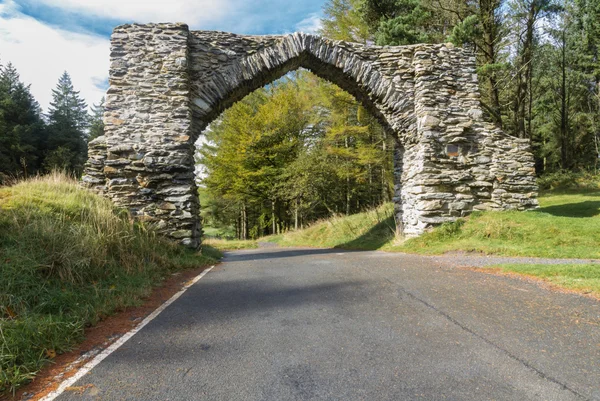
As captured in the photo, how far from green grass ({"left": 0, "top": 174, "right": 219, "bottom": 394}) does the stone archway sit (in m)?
1.68

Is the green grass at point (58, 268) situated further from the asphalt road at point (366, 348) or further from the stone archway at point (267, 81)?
the stone archway at point (267, 81)

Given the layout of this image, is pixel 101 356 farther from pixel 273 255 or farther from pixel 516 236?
pixel 516 236

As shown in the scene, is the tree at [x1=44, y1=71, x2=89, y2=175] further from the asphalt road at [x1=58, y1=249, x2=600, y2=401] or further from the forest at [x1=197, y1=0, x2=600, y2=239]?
the asphalt road at [x1=58, y1=249, x2=600, y2=401]

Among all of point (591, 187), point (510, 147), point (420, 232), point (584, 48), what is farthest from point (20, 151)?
point (584, 48)

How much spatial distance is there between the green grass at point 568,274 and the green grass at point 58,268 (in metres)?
5.60

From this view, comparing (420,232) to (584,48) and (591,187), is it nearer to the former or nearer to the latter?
(591,187)

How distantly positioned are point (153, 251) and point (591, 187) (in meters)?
24.3

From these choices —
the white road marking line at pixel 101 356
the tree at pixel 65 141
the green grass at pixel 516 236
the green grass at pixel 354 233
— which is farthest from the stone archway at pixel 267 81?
the tree at pixel 65 141

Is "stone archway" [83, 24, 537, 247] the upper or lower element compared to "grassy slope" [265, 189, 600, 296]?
upper

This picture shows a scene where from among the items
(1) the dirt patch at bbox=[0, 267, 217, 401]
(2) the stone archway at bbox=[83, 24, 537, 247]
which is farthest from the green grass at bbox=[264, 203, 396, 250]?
(1) the dirt patch at bbox=[0, 267, 217, 401]

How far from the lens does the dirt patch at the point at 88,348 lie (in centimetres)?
214

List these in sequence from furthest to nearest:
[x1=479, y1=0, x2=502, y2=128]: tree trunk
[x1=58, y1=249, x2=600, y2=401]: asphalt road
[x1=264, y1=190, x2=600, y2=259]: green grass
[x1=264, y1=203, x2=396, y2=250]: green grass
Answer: [x1=479, y1=0, x2=502, y2=128]: tree trunk
[x1=264, y1=203, x2=396, y2=250]: green grass
[x1=264, y1=190, x2=600, y2=259]: green grass
[x1=58, y1=249, x2=600, y2=401]: asphalt road

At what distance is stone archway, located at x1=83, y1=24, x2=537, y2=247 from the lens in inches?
344

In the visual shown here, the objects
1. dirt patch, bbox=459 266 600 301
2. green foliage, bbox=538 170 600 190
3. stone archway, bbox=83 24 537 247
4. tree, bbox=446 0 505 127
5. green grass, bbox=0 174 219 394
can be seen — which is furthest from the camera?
green foliage, bbox=538 170 600 190
